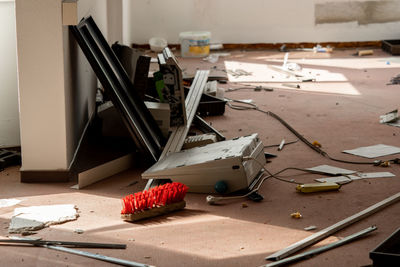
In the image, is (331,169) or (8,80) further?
(8,80)

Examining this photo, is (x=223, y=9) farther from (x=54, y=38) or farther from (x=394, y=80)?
(x=54, y=38)

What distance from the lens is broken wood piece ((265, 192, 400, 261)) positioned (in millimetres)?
3634

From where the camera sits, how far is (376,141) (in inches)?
242

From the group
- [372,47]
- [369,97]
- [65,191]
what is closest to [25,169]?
[65,191]

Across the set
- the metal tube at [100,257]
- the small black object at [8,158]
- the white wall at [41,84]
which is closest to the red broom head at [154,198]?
the metal tube at [100,257]

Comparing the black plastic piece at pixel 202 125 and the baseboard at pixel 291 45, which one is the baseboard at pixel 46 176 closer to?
the black plastic piece at pixel 202 125

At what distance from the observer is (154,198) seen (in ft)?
14.1

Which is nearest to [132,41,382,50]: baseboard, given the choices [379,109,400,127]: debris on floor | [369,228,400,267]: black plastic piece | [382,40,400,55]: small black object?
[382,40,400,55]: small black object

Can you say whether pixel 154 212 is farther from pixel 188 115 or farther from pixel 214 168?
pixel 188 115

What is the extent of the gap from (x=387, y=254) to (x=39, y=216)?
2.21 m

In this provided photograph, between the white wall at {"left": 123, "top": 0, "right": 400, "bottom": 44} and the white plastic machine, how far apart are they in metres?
7.03

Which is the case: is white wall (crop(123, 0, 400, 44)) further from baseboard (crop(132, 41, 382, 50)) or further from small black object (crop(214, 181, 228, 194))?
small black object (crop(214, 181, 228, 194))

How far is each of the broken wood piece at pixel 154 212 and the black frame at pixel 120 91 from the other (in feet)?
2.87

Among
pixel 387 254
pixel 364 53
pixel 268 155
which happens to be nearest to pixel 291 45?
pixel 364 53
